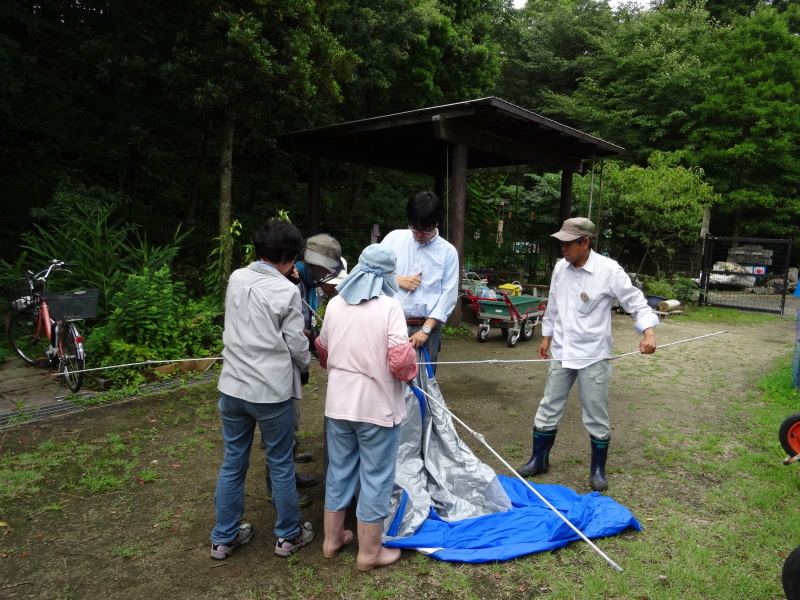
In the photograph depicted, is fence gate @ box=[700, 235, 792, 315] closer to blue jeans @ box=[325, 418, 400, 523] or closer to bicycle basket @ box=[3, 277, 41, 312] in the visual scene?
blue jeans @ box=[325, 418, 400, 523]

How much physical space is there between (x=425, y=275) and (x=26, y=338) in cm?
508

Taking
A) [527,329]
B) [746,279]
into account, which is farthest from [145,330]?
[746,279]

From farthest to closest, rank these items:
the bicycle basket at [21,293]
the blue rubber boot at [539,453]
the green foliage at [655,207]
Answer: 1. the green foliage at [655,207]
2. the bicycle basket at [21,293]
3. the blue rubber boot at [539,453]

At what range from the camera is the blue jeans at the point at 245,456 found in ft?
8.72

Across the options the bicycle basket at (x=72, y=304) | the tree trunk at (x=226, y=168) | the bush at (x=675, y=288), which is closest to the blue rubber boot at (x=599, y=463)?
the bicycle basket at (x=72, y=304)

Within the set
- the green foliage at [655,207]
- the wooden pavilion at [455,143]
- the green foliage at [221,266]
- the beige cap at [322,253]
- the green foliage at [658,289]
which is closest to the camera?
the beige cap at [322,253]

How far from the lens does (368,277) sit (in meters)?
2.58

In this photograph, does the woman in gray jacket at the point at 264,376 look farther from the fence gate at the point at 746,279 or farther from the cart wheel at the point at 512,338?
the fence gate at the point at 746,279

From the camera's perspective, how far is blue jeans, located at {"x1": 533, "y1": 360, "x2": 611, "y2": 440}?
11.6 ft

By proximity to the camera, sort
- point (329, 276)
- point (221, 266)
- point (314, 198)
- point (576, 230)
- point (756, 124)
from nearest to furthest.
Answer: point (329, 276) < point (576, 230) < point (221, 266) < point (314, 198) < point (756, 124)

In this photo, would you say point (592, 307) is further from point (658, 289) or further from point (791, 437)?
point (658, 289)

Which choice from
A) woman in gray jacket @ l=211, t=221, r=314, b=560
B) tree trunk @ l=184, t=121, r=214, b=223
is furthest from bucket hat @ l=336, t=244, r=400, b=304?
tree trunk @ l=184, t=121, r=214, b=223

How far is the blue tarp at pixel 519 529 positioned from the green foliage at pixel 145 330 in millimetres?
3736

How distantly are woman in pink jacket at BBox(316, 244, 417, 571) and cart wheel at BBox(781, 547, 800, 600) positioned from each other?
1614mm
